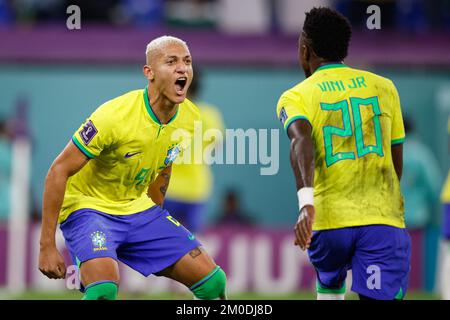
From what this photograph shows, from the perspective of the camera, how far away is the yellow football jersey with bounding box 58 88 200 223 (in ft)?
21.1

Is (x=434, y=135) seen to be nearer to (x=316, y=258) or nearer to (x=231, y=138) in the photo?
(x=231, y=138)

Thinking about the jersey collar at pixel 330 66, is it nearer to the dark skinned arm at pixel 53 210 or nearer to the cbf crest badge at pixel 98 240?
the dark skinned arm at pixel 53 210

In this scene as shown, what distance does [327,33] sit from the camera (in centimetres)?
629

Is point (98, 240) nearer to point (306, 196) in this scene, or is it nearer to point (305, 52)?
point (306, 196)

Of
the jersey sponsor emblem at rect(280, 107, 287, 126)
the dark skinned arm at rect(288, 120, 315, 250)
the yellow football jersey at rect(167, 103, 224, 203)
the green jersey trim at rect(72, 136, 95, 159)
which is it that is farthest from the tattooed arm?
the yellow football jersey at rect(167, 103, 224, 203)

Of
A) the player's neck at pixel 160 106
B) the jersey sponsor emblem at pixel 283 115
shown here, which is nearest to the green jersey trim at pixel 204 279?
the player's neck at pixel 160 106

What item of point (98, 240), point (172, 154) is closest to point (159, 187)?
point (172, 154)

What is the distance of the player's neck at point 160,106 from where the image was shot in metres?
6.66

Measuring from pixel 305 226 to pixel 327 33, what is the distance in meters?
1.24

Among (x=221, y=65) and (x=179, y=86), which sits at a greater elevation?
(x=221, y=65)

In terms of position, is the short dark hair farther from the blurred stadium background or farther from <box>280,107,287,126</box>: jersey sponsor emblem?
the blurred stadium background

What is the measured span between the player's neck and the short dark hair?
102 cm

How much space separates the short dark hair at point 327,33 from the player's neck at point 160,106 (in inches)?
40.0

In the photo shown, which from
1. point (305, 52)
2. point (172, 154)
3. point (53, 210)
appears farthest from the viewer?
point (172, 154)
